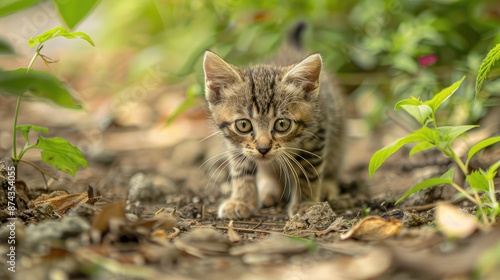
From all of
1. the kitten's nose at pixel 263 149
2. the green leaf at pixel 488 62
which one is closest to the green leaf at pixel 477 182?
the green leaf at pixel 488 62

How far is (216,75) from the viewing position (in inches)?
134

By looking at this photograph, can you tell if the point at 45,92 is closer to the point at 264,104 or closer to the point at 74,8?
the point at 74,8

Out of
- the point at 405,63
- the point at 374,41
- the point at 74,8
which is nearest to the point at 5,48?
the point at 74,8

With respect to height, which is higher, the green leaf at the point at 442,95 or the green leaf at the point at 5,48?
the green leaf at the point at 5,48

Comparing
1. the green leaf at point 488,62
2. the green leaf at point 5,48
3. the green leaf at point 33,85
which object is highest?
the green leaf at point 488,62

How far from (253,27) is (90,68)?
4.24 meters

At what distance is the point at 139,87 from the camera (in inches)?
242

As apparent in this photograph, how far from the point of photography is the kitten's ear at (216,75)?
333cm

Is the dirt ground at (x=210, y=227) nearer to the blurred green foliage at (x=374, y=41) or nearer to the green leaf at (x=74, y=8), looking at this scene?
the blurred green foliage at (x=374, y=41)

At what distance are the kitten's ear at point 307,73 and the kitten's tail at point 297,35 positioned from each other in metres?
1.28

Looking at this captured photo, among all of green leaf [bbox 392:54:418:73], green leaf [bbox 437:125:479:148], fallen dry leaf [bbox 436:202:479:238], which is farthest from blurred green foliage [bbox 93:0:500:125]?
fallen dry leaf [bbox 436:202:479:238]

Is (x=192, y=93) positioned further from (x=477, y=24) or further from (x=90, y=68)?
(x=90, y=68)

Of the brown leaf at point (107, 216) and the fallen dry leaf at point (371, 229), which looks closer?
the brown leaf at point (107, 216)

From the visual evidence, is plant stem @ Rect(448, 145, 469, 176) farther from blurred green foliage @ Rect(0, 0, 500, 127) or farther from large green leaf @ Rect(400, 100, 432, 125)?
blurred green foliage @ Rect(0, 0, 500, 127)
